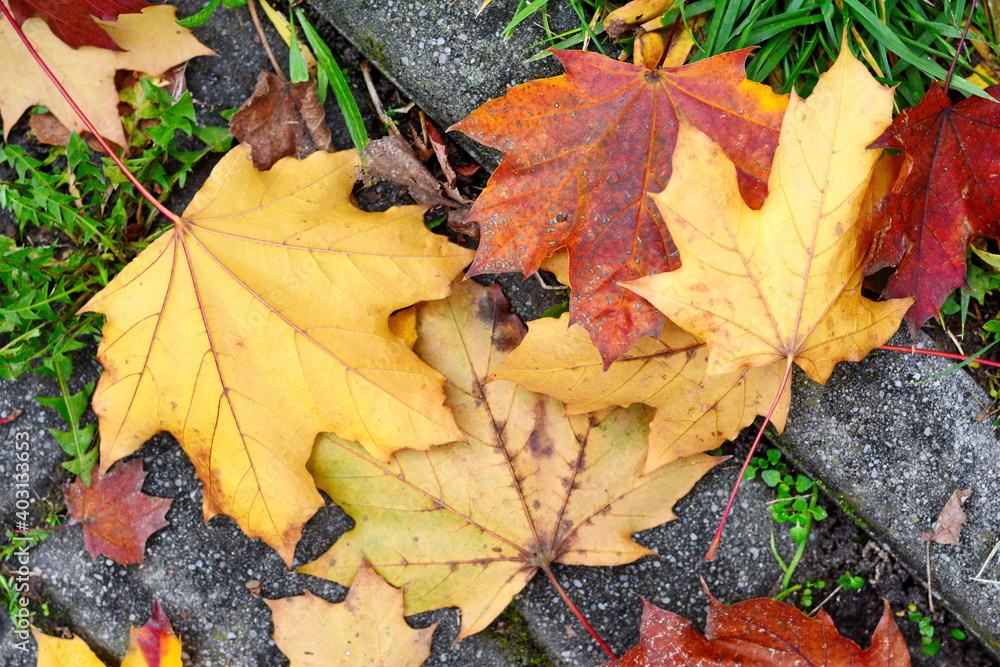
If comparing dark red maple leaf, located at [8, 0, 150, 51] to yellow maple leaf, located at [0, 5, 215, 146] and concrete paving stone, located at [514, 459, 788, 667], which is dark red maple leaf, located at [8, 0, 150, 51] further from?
concrete paving stone, located at [514, 459, 788, 667]

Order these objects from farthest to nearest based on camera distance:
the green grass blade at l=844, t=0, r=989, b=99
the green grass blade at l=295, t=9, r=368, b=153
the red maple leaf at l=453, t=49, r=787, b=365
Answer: the green grass blade at l=295, t=9, r=368, b=153, the green grass blade at l=844, t=0, r=989, b=99, the red maple leaf at l=453, t=49, r=787, b=365

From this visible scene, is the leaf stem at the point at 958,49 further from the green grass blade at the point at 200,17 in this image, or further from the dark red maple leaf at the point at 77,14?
the dark red maple leaf at the point at 77,14

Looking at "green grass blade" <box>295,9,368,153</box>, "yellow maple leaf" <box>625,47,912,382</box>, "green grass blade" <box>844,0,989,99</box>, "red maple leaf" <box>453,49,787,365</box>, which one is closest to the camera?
"yellow maple leaf" <box>625,47,912,382</box>

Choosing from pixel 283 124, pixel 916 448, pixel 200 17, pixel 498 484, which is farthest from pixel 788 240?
pixel 200 17

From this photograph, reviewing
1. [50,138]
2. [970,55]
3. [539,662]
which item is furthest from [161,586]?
[970,55]

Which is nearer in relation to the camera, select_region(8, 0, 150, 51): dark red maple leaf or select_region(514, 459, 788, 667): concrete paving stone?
select_region(8, 0, 150, 51): dark red maple leaf

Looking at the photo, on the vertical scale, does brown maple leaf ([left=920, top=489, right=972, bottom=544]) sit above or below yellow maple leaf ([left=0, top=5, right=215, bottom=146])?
below

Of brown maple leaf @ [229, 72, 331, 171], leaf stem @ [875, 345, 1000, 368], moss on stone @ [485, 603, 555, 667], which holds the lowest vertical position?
moss on stone @ [485, 603, 555, 667]

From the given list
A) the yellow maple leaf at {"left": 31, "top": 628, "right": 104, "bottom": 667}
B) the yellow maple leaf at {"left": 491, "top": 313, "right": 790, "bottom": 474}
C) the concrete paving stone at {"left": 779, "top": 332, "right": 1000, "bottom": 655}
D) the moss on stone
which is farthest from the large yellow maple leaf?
the concrete paving stone at {"left": 779, "top": 332, "right": 1000, "bottom": 655}

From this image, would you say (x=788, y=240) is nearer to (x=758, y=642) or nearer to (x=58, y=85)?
(x=758, y=642)
